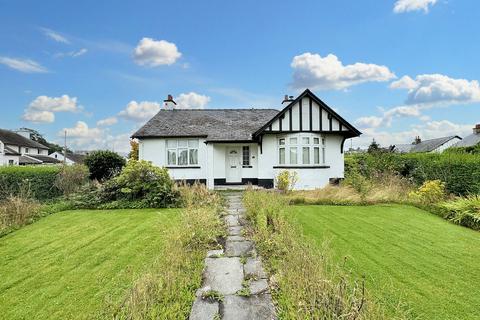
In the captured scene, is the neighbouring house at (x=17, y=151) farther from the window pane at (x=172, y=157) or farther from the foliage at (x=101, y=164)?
the window pane at (x=172, y=157)

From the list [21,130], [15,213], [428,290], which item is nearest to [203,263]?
[428,290]

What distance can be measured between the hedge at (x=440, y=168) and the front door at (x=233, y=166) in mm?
7680

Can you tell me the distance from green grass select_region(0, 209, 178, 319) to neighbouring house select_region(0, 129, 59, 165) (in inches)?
1662

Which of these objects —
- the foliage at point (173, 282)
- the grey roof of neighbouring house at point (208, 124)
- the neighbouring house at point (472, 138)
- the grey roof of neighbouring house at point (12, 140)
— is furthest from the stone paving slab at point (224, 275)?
the grey roof of neighbouring house at point (12, 140)

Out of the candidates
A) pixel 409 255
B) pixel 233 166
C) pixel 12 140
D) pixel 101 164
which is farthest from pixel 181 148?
pixel 12 140

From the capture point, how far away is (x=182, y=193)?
1035 cm

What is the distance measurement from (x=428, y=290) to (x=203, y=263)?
343 centimetres

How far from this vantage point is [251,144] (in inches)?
645

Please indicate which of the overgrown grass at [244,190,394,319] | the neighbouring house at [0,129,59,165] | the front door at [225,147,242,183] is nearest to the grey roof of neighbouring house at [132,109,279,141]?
the front door at [225,147,242,183]

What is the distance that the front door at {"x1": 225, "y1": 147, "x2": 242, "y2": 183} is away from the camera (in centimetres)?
1678

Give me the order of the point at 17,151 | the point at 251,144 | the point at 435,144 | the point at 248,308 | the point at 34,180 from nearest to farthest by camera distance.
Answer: the point at 248,308 → the point at 34,180 → the point at 251,144 → the point at 17,151 → the point at 435,144

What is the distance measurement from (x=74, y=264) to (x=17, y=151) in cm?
5197

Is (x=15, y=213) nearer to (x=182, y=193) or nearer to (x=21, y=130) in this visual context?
(x=182, y=193)

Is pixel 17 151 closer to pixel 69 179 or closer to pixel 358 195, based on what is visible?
pixel 69 179
